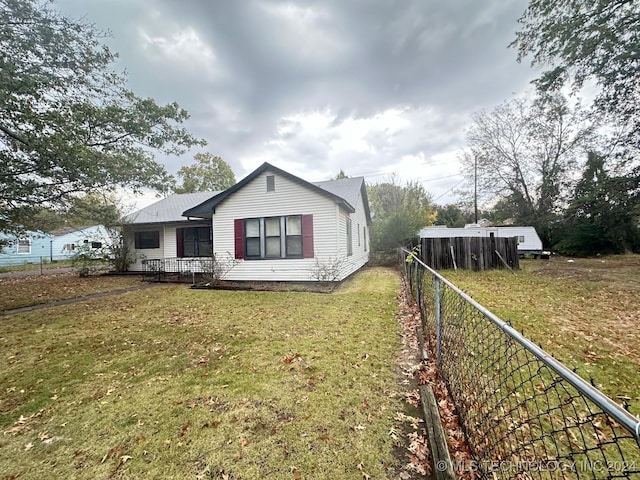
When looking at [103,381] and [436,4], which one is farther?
[436,4]

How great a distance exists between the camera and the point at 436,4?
8.06m

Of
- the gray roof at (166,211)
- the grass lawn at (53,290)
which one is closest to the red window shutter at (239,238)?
the gray roof at (166,211)

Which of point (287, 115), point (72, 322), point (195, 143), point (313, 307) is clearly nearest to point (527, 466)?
point (313, 307)

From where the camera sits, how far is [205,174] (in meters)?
32.2

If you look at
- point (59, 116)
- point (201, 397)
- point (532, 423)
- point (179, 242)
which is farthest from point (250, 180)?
point (532, 423)

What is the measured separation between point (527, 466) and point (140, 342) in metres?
5.60

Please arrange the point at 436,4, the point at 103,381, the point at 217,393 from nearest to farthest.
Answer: the point at 217,393
the point at 103,381
the point at 436,4

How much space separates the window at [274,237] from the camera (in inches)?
382

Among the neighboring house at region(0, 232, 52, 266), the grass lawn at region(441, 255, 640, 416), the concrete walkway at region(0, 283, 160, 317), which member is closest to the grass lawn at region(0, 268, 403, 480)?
the concrete walkway at region(0, 283, 160, 317)

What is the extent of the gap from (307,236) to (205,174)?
27353 mm

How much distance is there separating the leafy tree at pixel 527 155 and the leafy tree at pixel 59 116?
26035 millimetres

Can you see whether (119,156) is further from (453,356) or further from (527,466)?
(527,466)

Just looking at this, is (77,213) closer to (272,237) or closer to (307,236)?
(272,237)

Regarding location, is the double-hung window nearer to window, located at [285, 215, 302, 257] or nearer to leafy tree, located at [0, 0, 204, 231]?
window, located at [285, 215, 302, 257]
